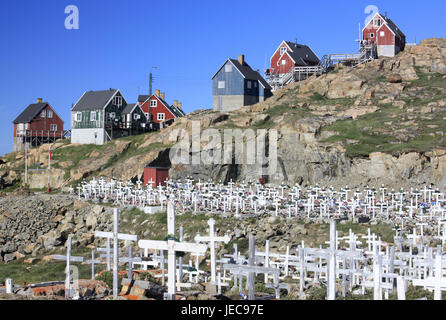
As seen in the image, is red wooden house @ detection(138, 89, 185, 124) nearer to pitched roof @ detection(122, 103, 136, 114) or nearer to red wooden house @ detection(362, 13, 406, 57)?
pitched roof @ detection(122, 103, 136, 114)

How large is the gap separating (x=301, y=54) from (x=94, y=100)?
29286mm

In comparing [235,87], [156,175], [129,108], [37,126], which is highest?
[235,87]

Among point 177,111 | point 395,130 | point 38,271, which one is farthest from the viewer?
point 177,111

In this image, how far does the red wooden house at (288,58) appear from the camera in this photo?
290 feet

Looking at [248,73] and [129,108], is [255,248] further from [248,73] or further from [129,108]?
[129,108]

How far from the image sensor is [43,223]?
2224 inches

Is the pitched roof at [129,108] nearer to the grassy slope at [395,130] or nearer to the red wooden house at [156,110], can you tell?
the red wooden house at [156,110]

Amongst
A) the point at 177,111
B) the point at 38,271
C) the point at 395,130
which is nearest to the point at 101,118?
the point at 177,111

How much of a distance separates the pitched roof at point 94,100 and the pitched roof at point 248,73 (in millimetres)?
16400

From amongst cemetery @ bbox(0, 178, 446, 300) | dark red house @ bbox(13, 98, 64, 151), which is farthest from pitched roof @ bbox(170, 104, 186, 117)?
cemetery @ bbox(0, 178, 446, 300)

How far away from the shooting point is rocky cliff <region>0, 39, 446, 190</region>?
5591cm

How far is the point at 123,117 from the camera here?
84.8 meters
